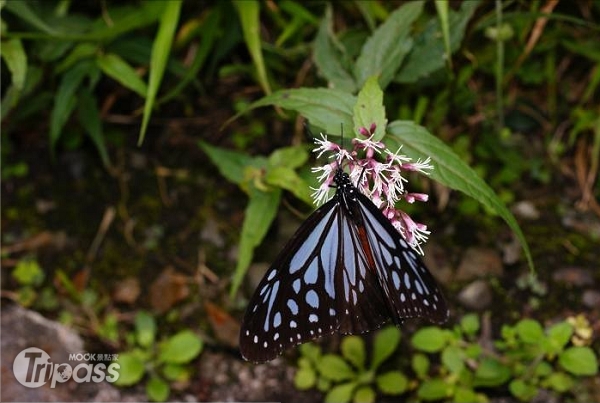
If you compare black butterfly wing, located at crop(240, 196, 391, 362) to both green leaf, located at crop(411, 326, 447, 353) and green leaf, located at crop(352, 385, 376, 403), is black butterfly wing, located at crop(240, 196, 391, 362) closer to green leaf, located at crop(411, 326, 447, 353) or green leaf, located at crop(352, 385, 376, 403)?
green leaf, located at crop(411, 326, 447, 353)

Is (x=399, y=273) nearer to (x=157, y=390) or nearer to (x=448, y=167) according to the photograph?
(x=448, y=167)

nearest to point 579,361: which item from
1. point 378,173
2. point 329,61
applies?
point 378,173

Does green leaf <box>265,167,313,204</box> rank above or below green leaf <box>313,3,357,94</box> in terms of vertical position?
below

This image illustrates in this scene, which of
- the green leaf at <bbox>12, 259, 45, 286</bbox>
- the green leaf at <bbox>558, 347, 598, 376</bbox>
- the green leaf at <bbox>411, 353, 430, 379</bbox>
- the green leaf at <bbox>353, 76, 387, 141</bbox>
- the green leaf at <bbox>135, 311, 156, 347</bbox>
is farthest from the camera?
the green leaf at <bbox>12, 259, 45, 286</bbox>

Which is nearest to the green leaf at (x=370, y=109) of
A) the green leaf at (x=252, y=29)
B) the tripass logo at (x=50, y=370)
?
the green leaf at (x=252, y=29)

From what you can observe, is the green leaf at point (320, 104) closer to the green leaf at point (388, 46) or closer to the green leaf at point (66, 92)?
the green leaf at point (388, 46)

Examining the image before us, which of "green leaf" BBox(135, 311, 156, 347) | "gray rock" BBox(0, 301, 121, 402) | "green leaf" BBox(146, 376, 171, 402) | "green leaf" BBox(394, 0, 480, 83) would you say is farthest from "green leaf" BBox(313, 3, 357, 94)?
"gray rock" BBox(0, 301, 121, 402)

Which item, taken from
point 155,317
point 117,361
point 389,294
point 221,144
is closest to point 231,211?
point 221,144
